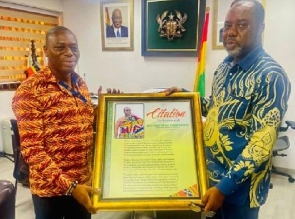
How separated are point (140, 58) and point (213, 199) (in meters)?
3.45

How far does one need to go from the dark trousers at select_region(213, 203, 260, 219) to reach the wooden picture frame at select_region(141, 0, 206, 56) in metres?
A: 2.89

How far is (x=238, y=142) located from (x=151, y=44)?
3204 mm

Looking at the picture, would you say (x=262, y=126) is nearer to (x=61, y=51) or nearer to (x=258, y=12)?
(x=258, y=12)

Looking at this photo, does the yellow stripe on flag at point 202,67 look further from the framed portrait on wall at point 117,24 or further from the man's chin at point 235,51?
the man's chin at point 235,51

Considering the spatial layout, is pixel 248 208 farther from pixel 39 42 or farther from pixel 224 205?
pixel 39 42

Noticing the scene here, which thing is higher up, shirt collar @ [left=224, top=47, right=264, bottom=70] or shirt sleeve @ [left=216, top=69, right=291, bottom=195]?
shirt collar @ [left=224, top=47, right=264, bottom=70]

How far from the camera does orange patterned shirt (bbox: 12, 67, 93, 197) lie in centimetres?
119

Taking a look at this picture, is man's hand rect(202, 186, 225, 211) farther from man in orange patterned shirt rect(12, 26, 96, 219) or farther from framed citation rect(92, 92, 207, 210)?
man in orange patterned shirt rect(12, 26, 96, 219)

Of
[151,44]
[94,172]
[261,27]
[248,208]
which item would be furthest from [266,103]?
[151,44]

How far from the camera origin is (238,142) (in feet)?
3.78

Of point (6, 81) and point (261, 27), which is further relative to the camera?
point (6, 81)

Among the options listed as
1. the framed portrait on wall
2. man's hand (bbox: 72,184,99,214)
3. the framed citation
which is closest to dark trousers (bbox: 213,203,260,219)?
the framed citation

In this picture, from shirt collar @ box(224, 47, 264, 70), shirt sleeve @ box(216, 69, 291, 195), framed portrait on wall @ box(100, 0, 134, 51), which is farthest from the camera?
framed portrait on wall @ box(100, 0, 134, 51)

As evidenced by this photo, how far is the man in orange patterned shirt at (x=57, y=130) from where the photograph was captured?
1.19 meters
